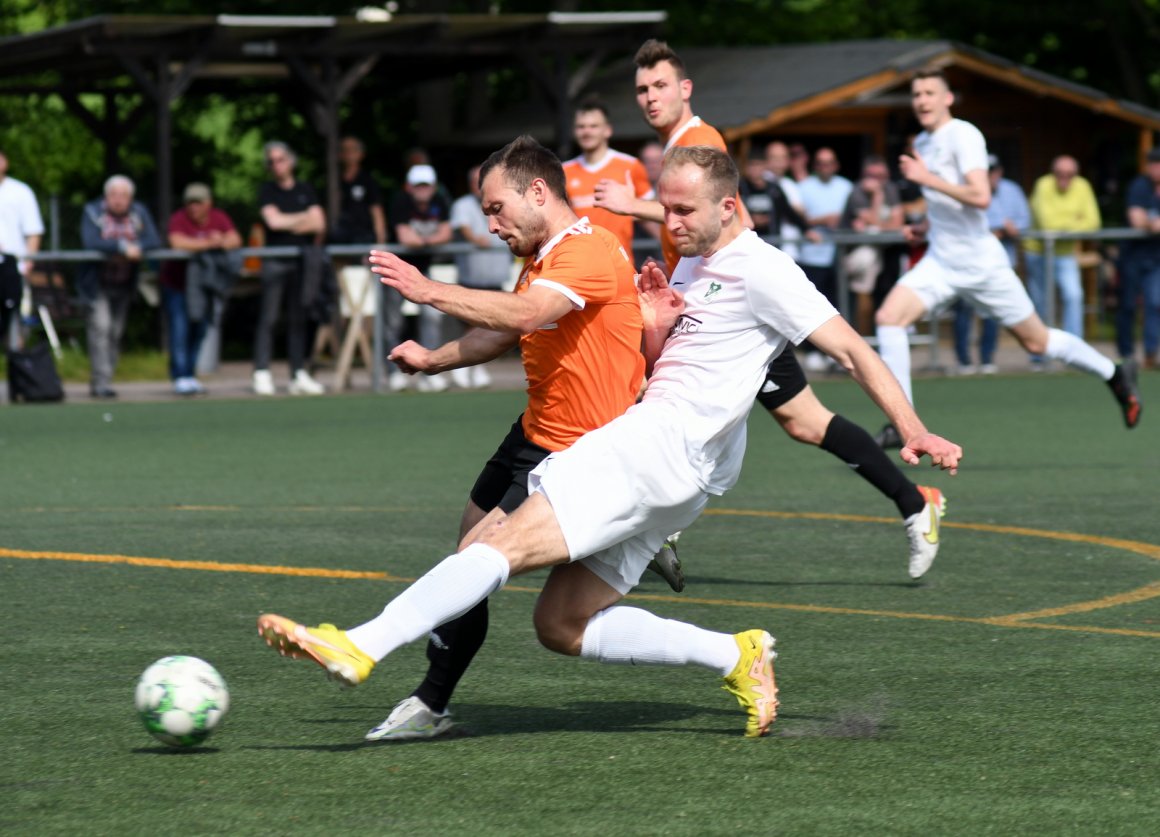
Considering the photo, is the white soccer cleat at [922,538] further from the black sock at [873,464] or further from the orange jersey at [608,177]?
the orange jersey at [608,177]

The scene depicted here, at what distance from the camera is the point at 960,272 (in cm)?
1177

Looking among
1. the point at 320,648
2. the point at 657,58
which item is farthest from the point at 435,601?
the point at 657,58

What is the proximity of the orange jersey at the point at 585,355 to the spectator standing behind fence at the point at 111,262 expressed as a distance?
12.4m

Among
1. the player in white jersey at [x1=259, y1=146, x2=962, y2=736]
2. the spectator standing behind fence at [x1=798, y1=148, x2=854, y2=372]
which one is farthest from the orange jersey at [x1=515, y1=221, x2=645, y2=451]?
the spectator standing behind fence at [x1=798, y1=148, x2=854, y2=372]

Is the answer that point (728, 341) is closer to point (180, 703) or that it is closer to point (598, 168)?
point (180, 703)

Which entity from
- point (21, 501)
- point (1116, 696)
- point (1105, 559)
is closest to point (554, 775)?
point (1116, 696)

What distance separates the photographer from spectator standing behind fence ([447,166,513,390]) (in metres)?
19.0

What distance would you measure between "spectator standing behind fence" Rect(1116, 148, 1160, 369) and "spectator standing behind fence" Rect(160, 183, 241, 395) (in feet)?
28.4

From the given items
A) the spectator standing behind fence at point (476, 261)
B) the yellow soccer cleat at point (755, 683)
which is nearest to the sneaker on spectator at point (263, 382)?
the spectator standing behind fence at point (476, 261)

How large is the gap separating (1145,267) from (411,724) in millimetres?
15724

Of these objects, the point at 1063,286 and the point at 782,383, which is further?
the point at 1063,286

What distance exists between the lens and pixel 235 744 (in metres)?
5.50

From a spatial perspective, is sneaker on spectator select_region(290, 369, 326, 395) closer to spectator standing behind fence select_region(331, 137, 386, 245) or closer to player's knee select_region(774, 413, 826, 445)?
spectator standing behind fence select_region(331, 137, 386, 245)

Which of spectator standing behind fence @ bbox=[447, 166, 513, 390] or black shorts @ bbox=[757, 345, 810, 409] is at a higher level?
black shorts @ bbox=[757, 345, 810, 409]
